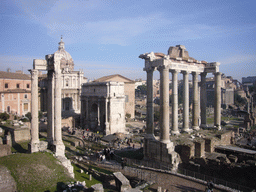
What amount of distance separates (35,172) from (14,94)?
3702 centimetres

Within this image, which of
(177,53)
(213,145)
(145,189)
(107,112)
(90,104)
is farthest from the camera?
(90,104)

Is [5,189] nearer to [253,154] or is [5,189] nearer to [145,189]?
[145,189]

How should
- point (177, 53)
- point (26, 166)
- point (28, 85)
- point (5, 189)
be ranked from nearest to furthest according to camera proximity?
point (5, 189)
point (26, 166)
point (177, 53)
point (28, 85)

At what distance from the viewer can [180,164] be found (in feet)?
47.2

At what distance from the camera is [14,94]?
43438 millimetres

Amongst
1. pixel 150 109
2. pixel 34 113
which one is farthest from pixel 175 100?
pixel 34 113

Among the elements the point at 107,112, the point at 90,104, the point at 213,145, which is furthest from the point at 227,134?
the point at 90,104

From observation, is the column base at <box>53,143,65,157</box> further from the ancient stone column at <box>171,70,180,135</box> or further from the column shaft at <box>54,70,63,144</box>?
the ancient stone column at <box>171,70,180,135</box>

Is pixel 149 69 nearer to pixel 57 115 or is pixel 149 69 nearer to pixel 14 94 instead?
pixel 57 115

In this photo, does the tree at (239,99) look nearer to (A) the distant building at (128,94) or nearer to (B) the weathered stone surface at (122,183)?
(A) the distant building at (128,94)

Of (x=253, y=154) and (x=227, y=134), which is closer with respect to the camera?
(x=253, y=154)

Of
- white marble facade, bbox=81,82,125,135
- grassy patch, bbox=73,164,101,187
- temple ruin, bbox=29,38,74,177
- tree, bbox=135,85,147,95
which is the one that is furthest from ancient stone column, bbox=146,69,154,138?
tree, bbox=135,85,147,95

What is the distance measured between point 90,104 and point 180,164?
88.9ft

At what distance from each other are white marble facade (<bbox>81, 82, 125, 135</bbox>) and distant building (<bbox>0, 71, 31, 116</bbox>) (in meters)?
14.1
